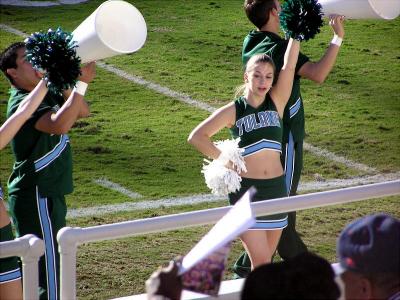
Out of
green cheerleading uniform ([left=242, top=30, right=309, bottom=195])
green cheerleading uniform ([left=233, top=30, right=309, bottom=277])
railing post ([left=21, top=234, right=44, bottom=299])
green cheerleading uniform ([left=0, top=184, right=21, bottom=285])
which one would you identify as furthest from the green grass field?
railing post ([left=21, top=234, right=44, bottom=299])

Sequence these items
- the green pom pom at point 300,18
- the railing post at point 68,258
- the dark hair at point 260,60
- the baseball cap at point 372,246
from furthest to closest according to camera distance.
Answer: the green pom pom at point 300,18, the dark hair at point 260,60, the railing post at point 68,258, the baseball cap at point 372,246

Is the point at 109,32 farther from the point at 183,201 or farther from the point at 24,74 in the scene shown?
the point at 183,201

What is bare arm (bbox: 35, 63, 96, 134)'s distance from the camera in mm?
4328

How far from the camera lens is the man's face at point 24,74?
177 inches

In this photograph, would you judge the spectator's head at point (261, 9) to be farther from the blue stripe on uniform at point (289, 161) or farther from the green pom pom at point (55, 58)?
the green pom pom at point (55, 58)

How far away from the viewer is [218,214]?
368 cm

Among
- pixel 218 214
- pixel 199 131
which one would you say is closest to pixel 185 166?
pixel 199 131

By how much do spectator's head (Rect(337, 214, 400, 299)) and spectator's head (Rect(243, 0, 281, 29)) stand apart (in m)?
2.72

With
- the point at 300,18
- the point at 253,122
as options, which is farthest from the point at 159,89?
the point at 253,122

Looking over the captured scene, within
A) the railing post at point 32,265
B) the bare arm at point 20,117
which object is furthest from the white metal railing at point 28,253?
the bare arm at point 20,117

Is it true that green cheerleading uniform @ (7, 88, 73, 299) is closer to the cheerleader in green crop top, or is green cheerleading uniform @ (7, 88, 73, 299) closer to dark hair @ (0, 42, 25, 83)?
dark hair @ (0, 42, 25, 83)

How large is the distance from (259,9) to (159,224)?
194 cm

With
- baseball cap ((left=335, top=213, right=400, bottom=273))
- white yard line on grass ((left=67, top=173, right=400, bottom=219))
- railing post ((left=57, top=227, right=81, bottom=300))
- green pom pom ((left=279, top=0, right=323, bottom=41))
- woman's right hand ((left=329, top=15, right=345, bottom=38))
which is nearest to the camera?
baseball cap ((left=335, top=213, right=400, bottom=273))

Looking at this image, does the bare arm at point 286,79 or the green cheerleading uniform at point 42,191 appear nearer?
the green cheerleading uniform at point 42,191
